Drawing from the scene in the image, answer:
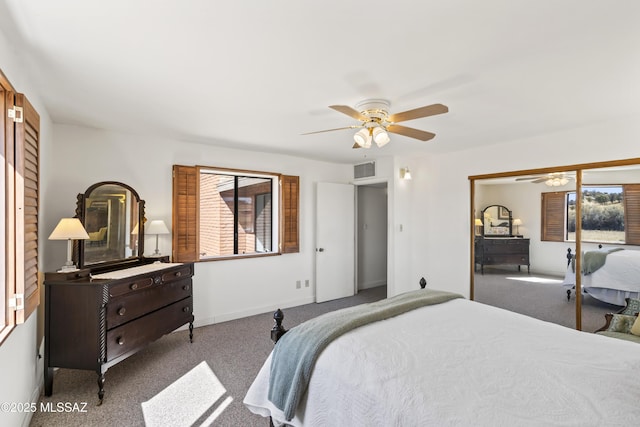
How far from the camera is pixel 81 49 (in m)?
1.75

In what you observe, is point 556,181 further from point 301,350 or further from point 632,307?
point 301,350

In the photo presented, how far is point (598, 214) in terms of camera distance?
319 cm

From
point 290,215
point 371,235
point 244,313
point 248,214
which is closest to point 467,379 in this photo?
point 244,313

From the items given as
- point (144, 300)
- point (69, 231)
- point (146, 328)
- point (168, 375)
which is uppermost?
point (69, 231)

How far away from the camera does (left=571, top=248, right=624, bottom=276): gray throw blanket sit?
3.16m

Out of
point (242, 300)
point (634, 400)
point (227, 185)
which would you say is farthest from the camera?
point (227, 185)

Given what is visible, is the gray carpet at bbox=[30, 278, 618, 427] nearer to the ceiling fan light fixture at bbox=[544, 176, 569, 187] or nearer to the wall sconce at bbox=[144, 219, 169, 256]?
the ceiling fan light fixture at bbox=[544, 176, 569, 187]

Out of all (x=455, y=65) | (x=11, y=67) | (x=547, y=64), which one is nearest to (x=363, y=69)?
(x=455, y=65)

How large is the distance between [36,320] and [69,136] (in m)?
1.80

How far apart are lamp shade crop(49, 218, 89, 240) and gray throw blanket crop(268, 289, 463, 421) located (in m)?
1.99

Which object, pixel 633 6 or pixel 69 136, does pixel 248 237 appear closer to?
pixel 69 136

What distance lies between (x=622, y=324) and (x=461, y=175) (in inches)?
90.6

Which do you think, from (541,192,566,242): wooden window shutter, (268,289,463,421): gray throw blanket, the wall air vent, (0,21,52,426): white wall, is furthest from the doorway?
(0,21,52,426): white wall

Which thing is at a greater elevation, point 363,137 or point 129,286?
point 363,137
